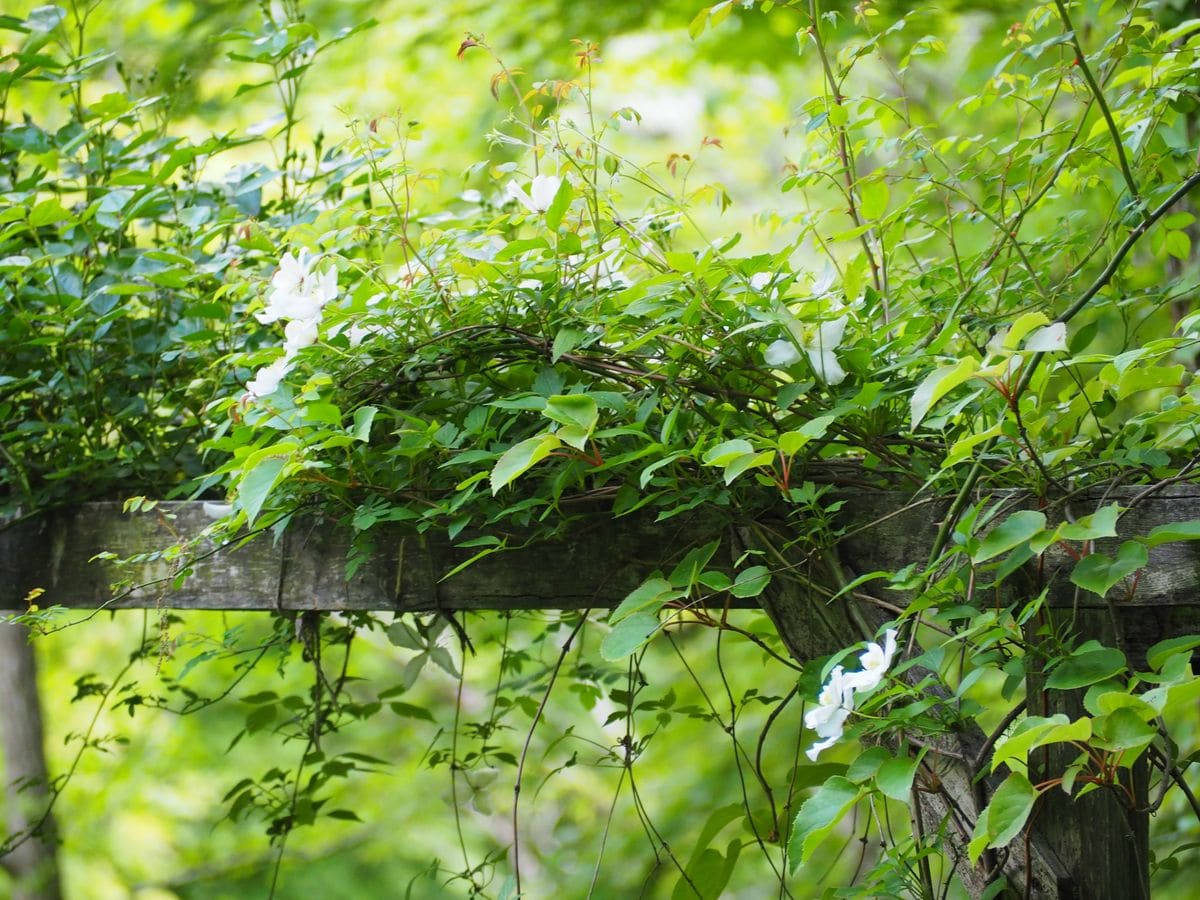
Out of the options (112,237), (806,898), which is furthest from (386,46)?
(806,898)

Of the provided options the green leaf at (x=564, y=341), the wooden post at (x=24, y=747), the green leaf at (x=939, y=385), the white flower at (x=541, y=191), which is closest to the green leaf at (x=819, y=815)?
the green leaf at (x=939, y=385)

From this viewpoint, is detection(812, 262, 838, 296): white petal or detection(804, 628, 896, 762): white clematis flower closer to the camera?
detection(804, 628, 896, 762): white clematis flower

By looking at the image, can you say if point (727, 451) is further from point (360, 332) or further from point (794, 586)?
point (360, 332)

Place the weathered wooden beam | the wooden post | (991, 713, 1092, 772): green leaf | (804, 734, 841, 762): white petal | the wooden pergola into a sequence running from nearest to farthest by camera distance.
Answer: (991, 713, 1092, 772): green leaf
(804, 734, 841, 762): white petal
the wooden pergola
the weathered wooden beam
the wooden post

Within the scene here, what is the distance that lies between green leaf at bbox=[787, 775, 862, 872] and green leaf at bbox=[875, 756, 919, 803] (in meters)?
0.02

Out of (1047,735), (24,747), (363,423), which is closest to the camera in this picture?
(1047,735)

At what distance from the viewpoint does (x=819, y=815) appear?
1.90 ft

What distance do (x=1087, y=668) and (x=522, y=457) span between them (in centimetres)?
35

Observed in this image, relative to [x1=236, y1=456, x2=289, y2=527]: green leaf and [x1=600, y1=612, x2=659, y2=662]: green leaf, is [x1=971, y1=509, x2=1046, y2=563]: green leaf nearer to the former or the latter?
[x1=600, y1=612, x2=659, y2=662]: green leaf

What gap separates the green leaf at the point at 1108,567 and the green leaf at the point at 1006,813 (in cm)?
11

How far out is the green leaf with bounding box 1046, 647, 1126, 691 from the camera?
60 centimetres

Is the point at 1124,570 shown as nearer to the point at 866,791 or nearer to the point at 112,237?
the point at 866,791

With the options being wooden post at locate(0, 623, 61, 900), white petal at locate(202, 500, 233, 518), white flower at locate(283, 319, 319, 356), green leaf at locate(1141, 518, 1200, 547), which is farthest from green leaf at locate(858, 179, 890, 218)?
wooden post at locate(0, 623, 61, 900)

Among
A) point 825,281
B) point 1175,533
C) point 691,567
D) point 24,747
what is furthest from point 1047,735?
point 24,747
